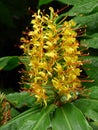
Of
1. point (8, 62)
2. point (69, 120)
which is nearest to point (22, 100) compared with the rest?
point (69, 120)

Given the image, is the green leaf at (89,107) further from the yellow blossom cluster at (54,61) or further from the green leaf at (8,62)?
the green leaf at (8,62)

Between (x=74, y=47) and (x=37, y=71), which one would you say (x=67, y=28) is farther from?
(x=37, y=71)

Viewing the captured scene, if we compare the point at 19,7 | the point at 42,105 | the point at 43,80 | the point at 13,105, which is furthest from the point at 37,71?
the point at 19,7

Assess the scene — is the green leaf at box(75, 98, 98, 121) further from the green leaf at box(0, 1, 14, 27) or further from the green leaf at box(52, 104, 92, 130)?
the green leaf at box(0, 1, 14, 27)

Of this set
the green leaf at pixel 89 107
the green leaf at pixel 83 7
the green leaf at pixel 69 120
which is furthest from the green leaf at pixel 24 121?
the green leaf at pixel 83 7

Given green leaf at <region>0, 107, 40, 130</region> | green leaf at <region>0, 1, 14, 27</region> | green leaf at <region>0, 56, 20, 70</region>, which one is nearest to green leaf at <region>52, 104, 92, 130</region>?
green leaf at <region>0, 107, 40, 130</region>

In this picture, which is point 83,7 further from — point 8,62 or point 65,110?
point 65,110
